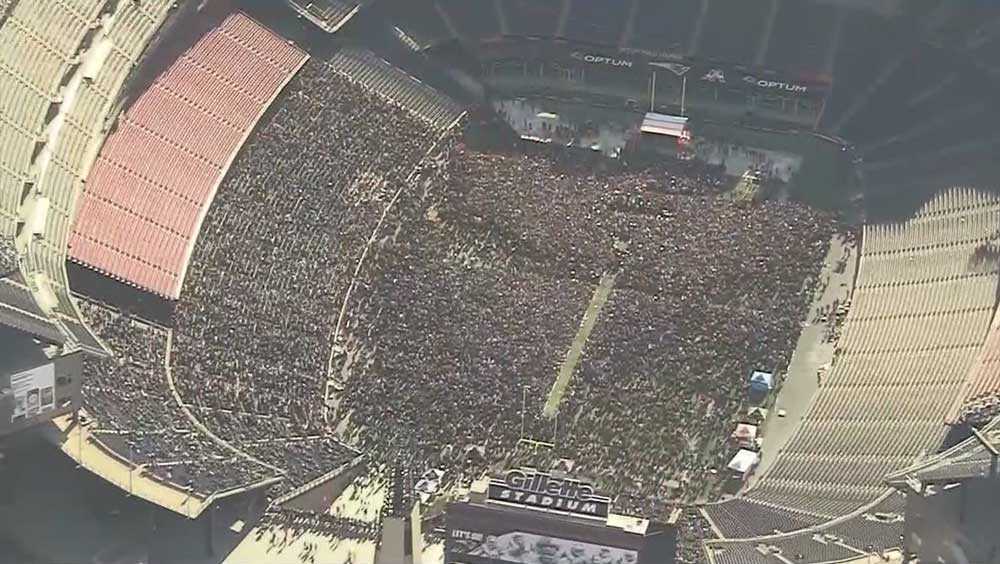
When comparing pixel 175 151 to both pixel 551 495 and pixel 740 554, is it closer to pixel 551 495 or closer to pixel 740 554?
pixel 551 495

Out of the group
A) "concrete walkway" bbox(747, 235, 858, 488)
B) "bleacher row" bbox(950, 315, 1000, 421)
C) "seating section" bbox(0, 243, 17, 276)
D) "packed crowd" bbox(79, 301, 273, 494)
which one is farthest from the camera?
"concrete walkway" bbox(747, 235, 858, 488)

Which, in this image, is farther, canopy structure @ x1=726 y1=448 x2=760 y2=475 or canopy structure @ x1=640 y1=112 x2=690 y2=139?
canopy structure @ x1=640 y1=112 x2=690 y2=139

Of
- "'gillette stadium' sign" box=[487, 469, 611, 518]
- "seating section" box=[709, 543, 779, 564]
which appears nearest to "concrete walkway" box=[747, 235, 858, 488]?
"seating section" box=[709, 543, 779, 564]

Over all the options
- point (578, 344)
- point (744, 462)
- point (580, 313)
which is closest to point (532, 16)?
point (580, 313)

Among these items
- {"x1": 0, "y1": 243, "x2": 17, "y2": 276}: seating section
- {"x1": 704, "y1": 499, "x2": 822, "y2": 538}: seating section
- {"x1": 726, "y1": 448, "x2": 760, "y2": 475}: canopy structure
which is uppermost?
{"x1": 0, "y1": 243, "x2": 17, "y2": 276}: seating section

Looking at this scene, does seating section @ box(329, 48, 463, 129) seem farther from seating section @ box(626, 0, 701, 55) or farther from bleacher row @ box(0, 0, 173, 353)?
seating section @ box(626, 0, 701, 55)

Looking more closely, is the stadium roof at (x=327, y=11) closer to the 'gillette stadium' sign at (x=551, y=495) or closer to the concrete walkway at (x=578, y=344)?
the concrete walkway at (x=578, y=344)
